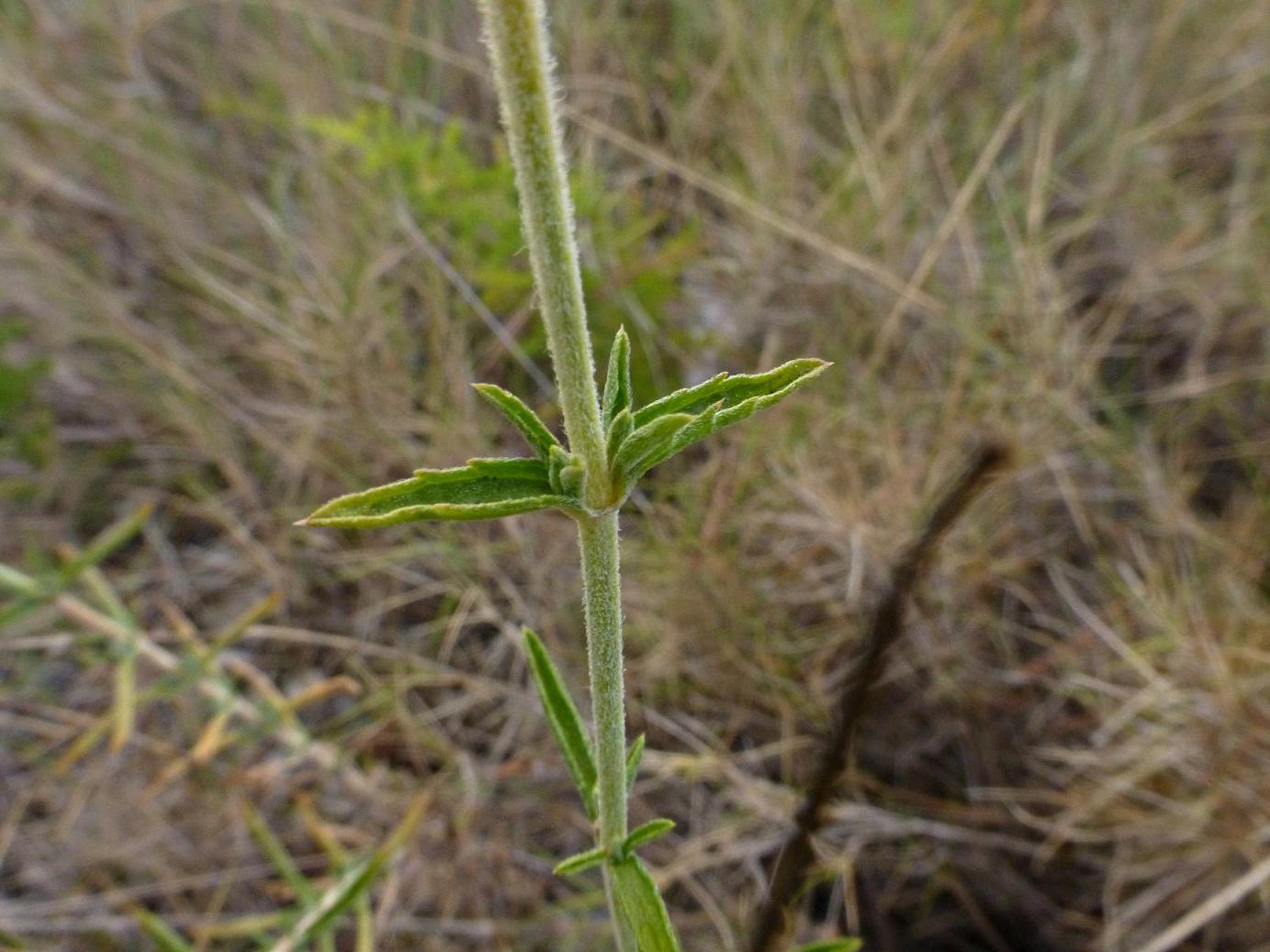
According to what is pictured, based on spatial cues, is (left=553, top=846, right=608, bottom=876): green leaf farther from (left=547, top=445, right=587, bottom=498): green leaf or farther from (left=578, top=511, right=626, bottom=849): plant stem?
(left=547, top=445, right=587, bottom=498): green leaf

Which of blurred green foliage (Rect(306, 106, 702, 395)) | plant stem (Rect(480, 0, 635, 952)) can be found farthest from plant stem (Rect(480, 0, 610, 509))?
blurred green foliage (Rect(306, 106, 702, 395))

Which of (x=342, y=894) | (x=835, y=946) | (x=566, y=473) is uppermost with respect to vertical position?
(x=566, y=473)

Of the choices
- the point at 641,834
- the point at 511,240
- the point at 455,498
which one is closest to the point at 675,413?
the point at 455,498

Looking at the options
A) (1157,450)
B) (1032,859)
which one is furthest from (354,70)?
(1032,859)

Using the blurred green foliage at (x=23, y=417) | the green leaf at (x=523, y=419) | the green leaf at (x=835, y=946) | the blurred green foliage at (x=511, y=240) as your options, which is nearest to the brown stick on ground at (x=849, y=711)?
the green leaf at (x=835, y=946)

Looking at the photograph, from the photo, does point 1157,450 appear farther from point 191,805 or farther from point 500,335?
point 191,805

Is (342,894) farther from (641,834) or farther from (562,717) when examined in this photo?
(641,834)

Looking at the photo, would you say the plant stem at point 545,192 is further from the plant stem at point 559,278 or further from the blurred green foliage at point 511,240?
the blurred green foliage at point 511,240
